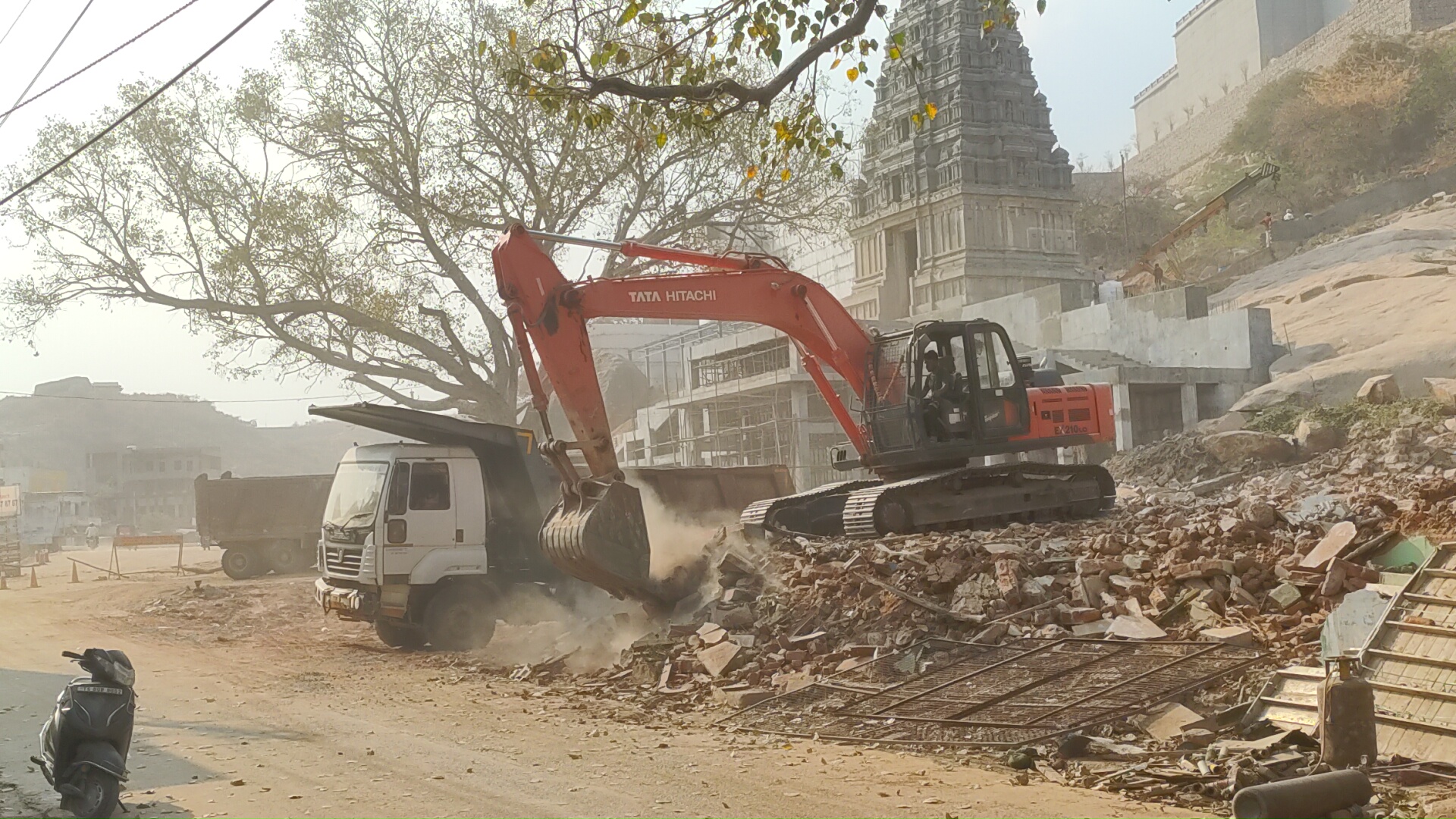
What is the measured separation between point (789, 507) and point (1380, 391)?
16972 mm

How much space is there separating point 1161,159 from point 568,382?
315 feet

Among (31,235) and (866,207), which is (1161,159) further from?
(31,235)

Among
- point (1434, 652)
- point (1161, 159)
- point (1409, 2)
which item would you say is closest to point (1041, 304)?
point (1434, 652)

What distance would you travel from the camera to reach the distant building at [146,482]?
96.2 m

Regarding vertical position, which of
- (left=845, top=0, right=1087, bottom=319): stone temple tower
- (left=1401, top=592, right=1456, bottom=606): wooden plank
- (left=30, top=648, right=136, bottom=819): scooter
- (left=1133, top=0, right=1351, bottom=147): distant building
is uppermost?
(left=1133, top=0, right=1351, bottom=147): distant building

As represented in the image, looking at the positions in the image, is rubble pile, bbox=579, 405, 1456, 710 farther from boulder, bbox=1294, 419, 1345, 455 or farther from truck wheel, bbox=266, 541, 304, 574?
truck wheel, bbox=266, 541, 304, 574

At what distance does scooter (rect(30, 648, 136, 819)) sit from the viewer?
6.63 metres

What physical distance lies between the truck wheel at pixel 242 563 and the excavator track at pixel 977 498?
2071 cm

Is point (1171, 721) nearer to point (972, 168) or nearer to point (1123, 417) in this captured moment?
point (1123, 417)

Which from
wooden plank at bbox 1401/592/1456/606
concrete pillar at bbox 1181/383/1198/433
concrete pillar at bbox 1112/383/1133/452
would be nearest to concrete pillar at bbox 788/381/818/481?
concrete pillar at bbox 1112/383/1133/452

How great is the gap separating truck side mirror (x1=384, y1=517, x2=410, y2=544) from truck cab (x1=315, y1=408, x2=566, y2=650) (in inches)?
0.4

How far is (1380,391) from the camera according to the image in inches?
1033

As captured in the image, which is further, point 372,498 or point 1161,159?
point 1161,159

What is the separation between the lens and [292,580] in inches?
1072
